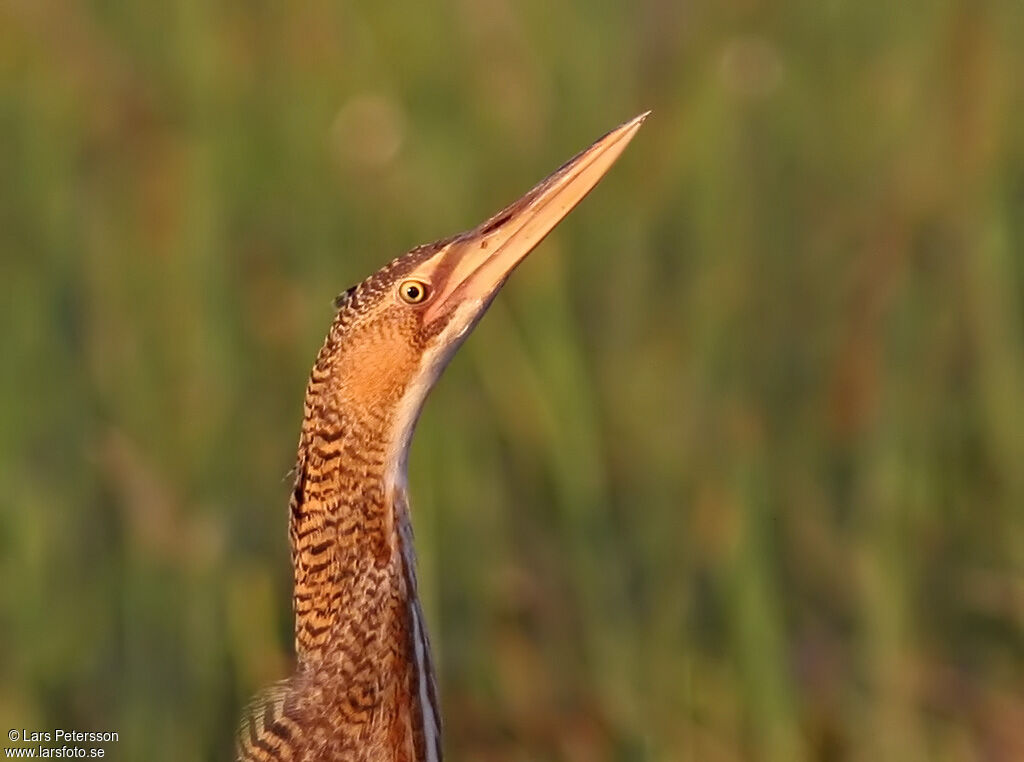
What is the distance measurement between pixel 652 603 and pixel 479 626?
356 millimetres

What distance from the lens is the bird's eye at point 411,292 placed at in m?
2.54

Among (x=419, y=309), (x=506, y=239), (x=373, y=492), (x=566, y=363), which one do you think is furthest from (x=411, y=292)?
(x=566, y=363)

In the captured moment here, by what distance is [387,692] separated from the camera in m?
2.52

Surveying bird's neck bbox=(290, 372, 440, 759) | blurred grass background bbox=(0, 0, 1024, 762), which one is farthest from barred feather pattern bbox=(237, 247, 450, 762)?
blurred grass background bbox=(0, 0, 1024, 762)

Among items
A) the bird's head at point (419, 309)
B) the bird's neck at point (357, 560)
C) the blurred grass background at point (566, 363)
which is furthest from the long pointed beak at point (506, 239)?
the blurred grass background at point (566, 363)

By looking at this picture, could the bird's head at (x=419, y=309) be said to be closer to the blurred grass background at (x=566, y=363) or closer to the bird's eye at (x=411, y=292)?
the bird's eye at (x=411, y=292)

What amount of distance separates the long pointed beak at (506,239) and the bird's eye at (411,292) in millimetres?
18

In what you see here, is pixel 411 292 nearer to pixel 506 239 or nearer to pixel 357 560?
pixel 506 239

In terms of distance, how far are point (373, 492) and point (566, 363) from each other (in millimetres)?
1228

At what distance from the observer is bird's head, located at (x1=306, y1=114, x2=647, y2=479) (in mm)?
2512

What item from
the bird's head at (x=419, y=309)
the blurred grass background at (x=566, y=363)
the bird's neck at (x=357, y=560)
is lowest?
the bird's neck at (x=357, y=560)

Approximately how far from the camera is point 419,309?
2.54 m

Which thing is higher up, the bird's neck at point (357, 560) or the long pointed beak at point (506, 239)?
the long pointed beak at point (506, 239)

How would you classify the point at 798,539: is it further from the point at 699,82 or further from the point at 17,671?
the point at 17,671
